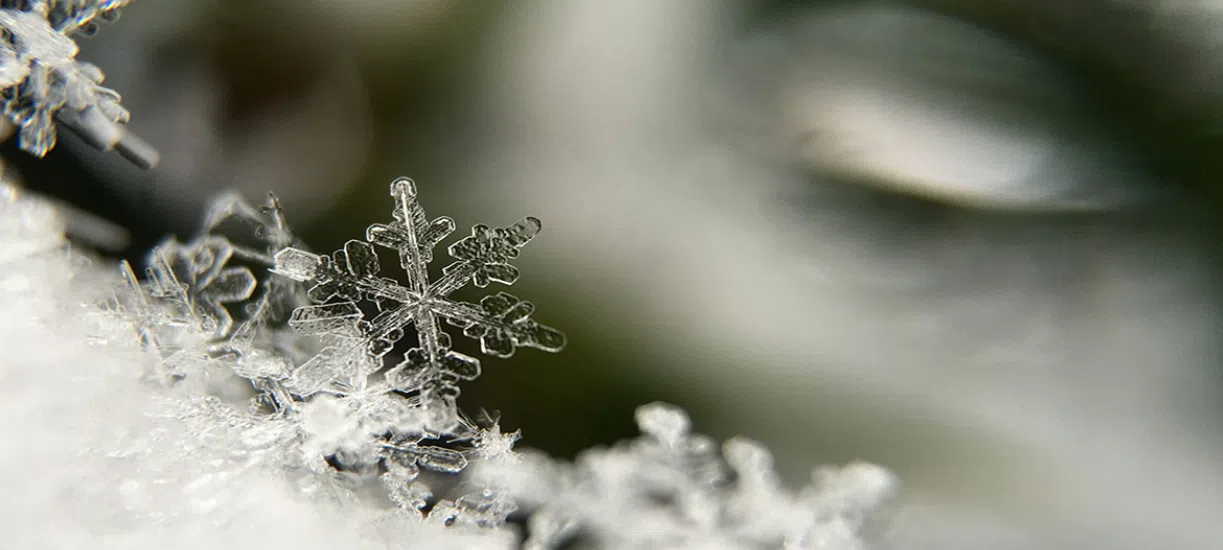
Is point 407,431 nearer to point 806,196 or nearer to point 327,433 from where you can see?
point 327,433

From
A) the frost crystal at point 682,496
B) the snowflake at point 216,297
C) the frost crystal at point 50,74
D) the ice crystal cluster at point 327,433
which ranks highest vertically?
the frost crystal at point 50,74

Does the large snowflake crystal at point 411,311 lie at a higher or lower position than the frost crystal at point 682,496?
higher

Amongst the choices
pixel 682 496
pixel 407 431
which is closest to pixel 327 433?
pixel 407 431

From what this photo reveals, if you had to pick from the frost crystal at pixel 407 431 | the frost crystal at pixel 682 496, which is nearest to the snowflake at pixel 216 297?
the frost crystal at pixel 407 431

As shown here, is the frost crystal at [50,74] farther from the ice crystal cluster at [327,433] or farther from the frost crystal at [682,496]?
the frost crystal at [682,496]

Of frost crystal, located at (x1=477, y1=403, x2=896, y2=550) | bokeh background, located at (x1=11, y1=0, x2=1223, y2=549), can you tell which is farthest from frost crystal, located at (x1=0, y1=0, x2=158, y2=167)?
frost crystal, located at (x1=477, y1=403, x2=896, y2=550)

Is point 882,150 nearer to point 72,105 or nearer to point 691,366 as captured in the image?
point 691,366

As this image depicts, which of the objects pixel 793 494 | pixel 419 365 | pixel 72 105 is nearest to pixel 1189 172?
pixel 793 494
